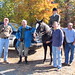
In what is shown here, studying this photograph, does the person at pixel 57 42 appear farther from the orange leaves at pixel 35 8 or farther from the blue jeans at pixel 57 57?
the orange leaves at pixel 35 8

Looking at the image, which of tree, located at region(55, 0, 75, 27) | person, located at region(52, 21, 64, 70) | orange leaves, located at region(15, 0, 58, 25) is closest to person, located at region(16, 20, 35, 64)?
person, located at region(52, 21, 64, 70)

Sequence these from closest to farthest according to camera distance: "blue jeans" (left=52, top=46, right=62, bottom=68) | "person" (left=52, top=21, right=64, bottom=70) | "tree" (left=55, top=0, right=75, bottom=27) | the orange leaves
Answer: "person" (left=52, top=21, right=64, bottom=70) < "blue jeans" (left=52, top=46, right=62, bottom=68) < the orange leaves < "tree" (left=55, top=0, right=75, bottom=27)

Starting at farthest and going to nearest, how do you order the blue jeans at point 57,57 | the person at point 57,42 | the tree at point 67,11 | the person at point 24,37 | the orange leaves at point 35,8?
the tree at point 67,11
the orange leaves at point 35,8
the person at point 24,37
the blue jeans at point 57,57
the person at point 57,42

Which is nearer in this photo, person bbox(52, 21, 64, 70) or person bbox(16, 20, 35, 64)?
person bbox(52, 21, 64, 70)

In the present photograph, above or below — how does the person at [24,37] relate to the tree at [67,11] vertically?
below

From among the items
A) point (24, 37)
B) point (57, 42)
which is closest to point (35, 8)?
point (24, 37)

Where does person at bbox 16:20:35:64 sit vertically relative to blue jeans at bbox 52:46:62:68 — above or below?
above

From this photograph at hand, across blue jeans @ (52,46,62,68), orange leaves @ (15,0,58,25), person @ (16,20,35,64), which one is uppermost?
orange leaves @ (15,0,58,25)

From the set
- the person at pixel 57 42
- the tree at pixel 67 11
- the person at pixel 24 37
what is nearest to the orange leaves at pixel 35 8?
the person at pixel 24 37

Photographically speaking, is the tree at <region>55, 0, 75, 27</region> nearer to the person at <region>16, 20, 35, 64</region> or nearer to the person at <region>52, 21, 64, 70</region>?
the person at <region>16, 20, 35, 64</region>

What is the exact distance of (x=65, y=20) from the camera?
21562mm

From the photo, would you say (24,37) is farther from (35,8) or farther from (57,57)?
(35,8)

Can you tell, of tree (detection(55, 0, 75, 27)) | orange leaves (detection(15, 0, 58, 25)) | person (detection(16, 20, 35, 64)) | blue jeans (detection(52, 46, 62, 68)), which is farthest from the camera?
tree (detection(55, 0, 75, 27))

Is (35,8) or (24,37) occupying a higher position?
(35,8)
